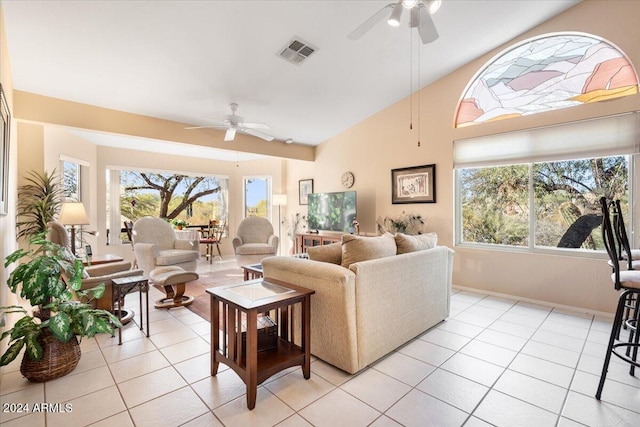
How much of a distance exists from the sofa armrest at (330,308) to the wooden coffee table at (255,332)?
125mm

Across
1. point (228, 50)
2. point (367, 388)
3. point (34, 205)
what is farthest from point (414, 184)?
point (34, 205)

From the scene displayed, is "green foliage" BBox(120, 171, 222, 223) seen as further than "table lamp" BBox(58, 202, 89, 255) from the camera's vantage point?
Yes

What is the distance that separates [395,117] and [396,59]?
1.30 m

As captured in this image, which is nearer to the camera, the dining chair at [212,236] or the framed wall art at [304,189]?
the framed wall art at [304,189]

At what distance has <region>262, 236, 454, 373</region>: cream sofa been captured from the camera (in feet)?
6.73

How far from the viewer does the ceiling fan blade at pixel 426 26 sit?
89.2 inches

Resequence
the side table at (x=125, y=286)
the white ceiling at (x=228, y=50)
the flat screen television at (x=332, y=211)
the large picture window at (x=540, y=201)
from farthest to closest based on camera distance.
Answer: the flat screen television at (x=332, y=211) → the large picture window at (x=540, y=201) → the side table at (x=125, y=286) → the white ceiling at (x=228, y=50)

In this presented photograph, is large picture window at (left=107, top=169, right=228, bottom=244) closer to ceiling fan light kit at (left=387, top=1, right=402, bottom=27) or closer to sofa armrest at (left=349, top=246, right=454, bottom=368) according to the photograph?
sofa armrest at (left=349, top=246, right=454, bottom=368)

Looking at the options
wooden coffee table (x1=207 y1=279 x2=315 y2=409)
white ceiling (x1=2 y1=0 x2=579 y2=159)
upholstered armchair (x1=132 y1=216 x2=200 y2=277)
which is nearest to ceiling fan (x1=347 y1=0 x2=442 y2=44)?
white ceiling (x1=2 y1=0 x2=579 y2=159)

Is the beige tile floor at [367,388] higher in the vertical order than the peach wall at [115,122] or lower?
lower

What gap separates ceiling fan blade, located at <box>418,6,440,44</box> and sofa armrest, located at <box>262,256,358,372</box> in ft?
6.71

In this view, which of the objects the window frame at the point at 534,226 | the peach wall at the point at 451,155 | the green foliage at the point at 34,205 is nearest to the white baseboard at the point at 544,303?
the peach wall at the point at 451,155

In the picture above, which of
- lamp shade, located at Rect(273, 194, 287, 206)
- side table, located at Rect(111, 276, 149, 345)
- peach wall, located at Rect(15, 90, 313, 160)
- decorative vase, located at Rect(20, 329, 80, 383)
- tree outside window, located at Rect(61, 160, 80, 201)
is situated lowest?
decorative vase, located at Rect(20, 329, 80, 383)

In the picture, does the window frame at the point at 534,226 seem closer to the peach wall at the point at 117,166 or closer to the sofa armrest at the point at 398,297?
the sofa armrest at the point at 398,297
